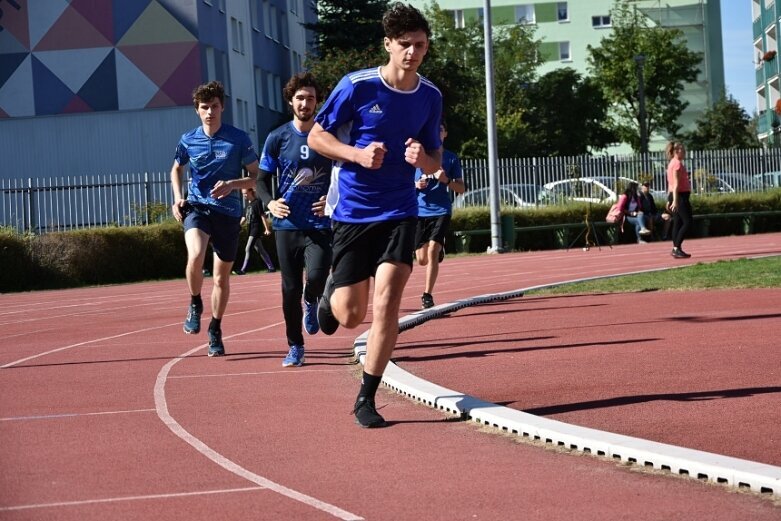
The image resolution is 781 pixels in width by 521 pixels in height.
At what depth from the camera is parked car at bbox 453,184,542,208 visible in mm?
36531

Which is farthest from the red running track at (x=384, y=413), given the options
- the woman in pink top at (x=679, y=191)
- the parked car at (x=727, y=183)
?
the parked car at (x=727, y=183)

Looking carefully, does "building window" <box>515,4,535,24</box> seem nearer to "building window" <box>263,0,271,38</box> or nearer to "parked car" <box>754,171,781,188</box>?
"building window" <box>263,0,271,38</box>

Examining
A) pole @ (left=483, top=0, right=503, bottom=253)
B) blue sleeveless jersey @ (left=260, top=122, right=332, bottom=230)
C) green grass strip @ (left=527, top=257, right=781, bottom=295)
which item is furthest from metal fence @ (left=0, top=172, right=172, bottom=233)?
blue sleeveless jersey @ (left=260, top=122, right=332, bottom=230)

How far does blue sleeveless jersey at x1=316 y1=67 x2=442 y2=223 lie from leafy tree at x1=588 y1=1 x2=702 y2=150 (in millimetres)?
65012

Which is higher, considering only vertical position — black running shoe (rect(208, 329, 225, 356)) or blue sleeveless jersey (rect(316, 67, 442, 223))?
blue sleeveless jersey (rect(316, 67, 442, 223))

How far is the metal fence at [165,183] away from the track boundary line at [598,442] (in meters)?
23.3

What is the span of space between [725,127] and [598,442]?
2988 inches

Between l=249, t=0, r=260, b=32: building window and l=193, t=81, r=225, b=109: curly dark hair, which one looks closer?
l=193, t=81, r=225, b=109: curly dark hair

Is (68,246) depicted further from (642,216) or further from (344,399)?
(344,399)

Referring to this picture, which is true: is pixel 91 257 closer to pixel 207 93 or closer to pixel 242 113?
pixel 207 93

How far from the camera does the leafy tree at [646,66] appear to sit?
72.5m

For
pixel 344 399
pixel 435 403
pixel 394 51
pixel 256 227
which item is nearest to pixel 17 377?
pixel 344 399

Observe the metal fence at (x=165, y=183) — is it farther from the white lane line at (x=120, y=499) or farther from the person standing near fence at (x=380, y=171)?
the white lane line at (x=120, y=499)

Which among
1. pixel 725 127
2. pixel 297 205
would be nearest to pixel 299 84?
pixel 297 205
